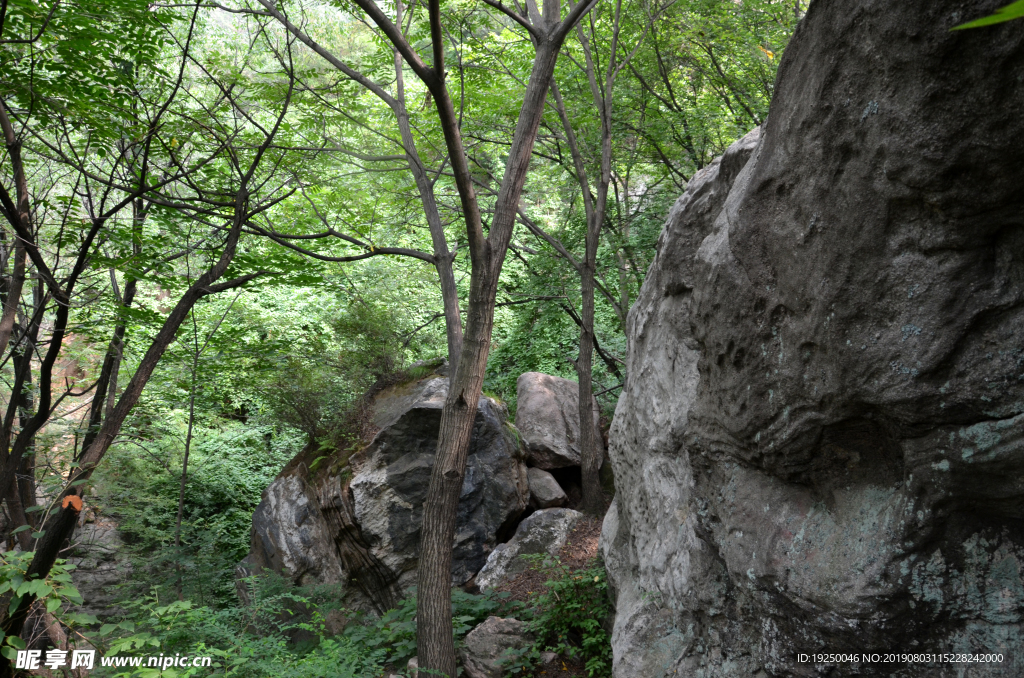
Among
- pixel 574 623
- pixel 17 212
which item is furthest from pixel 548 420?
pixel 17 212

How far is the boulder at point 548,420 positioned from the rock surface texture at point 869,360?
17.5 ft

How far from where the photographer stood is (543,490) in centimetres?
846

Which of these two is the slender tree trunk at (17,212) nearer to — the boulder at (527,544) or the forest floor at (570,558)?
the forest floor at (570,558)

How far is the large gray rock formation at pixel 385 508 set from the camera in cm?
746

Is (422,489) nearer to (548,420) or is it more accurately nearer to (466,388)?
(548,420)

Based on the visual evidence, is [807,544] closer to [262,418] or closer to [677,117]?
[677,117]

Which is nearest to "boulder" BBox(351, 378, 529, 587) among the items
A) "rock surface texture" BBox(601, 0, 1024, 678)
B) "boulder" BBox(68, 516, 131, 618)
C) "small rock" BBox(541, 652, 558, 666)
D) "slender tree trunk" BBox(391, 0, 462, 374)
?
"slender tree trunk" BBox(391, 0, 462, 374)

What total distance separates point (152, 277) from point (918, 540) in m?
6.73

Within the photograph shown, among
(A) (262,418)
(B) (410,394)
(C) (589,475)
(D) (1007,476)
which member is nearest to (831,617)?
(D) (1007,476)

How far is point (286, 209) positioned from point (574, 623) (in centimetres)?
640

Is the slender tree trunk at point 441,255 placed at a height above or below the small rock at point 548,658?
above

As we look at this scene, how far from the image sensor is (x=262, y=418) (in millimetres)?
10242

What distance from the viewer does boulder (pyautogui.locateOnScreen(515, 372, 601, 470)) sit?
882 cm

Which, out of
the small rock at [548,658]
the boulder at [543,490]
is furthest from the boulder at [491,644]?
the boulder at [543,490]
